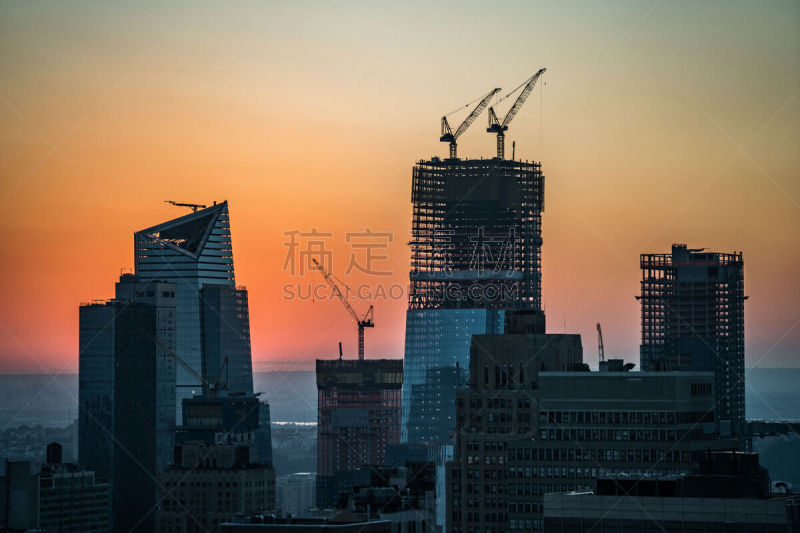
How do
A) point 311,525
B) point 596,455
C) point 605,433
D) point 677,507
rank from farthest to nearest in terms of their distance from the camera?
point 311,525 < point 605,433 < point 596,455 < point 677,507

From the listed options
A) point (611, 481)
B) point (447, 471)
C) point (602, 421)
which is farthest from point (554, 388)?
point (611, 481)

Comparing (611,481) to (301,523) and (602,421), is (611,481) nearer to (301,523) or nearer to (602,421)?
(602,421)

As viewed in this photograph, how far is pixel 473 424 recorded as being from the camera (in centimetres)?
19500

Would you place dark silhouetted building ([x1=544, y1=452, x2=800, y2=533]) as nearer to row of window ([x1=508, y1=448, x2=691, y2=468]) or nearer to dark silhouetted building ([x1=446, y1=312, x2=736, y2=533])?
row of window ([x1=508, y1=448, x2=691, y2=468])

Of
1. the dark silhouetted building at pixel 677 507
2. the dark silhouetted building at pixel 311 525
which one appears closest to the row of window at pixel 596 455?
the dark silhouetted building at pixel 311 525

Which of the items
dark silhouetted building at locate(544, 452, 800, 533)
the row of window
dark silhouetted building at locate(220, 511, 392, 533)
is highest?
the row of window

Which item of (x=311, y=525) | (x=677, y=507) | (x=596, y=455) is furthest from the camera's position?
(x=311, y=525)

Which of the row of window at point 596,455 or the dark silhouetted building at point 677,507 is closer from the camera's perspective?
the dark silhouetted building at point 677,507

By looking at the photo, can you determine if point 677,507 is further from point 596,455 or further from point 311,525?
point 311,525

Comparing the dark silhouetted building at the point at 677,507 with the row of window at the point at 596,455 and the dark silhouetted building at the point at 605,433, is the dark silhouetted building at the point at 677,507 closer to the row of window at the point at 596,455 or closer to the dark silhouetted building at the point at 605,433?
the row of window at the point at 596,455

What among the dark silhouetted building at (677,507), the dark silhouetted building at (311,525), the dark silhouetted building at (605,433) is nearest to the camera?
the dark silhouetted building at (677,507)

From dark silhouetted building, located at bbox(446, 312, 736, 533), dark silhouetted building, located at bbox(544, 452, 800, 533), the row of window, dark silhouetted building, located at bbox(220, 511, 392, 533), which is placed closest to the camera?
dark silhouetted building, located at bbox(544, 452, 800, 533)

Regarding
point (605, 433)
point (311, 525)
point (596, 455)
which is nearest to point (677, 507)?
point (596, 455)

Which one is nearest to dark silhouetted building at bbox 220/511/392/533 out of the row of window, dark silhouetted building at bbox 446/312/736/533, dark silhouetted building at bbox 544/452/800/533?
dark silhouetted building at bbox 446/312/736/533
